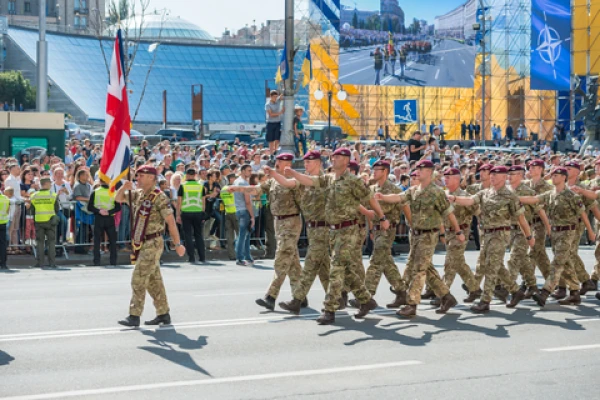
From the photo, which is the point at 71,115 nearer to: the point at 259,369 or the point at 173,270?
the point at 173,270

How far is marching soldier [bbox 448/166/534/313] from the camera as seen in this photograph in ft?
39.8

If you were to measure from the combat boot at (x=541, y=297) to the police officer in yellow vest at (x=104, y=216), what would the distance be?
26.2 ft

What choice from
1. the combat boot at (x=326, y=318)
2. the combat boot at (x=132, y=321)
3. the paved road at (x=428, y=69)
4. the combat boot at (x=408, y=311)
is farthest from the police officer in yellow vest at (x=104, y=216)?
the paved road at (x=428, y=69)

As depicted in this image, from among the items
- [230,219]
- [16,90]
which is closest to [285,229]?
[230,219]

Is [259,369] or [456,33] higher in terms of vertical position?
[456,33]

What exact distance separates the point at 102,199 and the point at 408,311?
787cm

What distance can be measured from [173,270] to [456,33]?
4624 centimetres

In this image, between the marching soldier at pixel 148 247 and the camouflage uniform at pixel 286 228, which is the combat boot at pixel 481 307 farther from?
the marching soldier at pixel 148 247

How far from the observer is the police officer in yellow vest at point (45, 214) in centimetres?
1722

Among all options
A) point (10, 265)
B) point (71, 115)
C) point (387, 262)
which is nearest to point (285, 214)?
point (387, 262)

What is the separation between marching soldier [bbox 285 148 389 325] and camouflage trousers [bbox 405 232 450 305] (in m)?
0.63

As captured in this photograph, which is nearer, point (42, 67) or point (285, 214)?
point (285, 214)

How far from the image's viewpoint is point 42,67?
26922 mm

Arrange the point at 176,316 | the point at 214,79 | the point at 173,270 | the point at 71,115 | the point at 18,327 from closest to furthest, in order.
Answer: the point at 18,327 → the point at 176,316 → the point at 173,270 → the point at 71,115 → the point at 214,79
